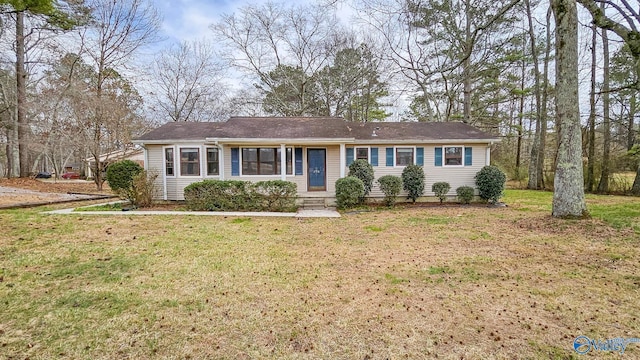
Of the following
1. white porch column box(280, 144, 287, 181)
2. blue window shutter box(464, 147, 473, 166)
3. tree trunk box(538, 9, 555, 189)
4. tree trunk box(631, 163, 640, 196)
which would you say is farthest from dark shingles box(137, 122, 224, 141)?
tree trunk box(631, 163, 640, 196)

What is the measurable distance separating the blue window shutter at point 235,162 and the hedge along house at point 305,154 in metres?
0.04

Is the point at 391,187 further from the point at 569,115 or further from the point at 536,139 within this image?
the point at 536,139

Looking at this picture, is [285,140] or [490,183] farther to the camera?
[490,183]

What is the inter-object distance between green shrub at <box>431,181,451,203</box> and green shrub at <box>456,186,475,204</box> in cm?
49

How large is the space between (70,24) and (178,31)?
21.4ft

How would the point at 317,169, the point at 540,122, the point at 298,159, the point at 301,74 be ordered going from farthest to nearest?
the point at 301,74
the point at 540,122
the point at 317,169
the point at 298,159

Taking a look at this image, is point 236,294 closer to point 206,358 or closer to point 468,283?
point 206,358

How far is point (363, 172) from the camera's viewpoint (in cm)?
1127

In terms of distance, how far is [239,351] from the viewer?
95.0 inches

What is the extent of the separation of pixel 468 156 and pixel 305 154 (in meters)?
7.16

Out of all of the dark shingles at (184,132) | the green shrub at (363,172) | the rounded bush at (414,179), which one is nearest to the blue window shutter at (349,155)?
the green shrub at (363,172)

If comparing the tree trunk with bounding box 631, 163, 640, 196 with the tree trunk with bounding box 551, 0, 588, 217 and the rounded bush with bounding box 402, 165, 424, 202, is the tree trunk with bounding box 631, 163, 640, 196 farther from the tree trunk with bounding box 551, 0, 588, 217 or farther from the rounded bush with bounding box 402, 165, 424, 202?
the rounded bush with bounding box 402, 165, 424, 202

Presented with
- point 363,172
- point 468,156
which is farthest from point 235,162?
point 468,156

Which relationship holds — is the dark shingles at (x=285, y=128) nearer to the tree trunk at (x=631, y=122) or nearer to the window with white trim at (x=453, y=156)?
the window with white trim at (x=453, y=156)
